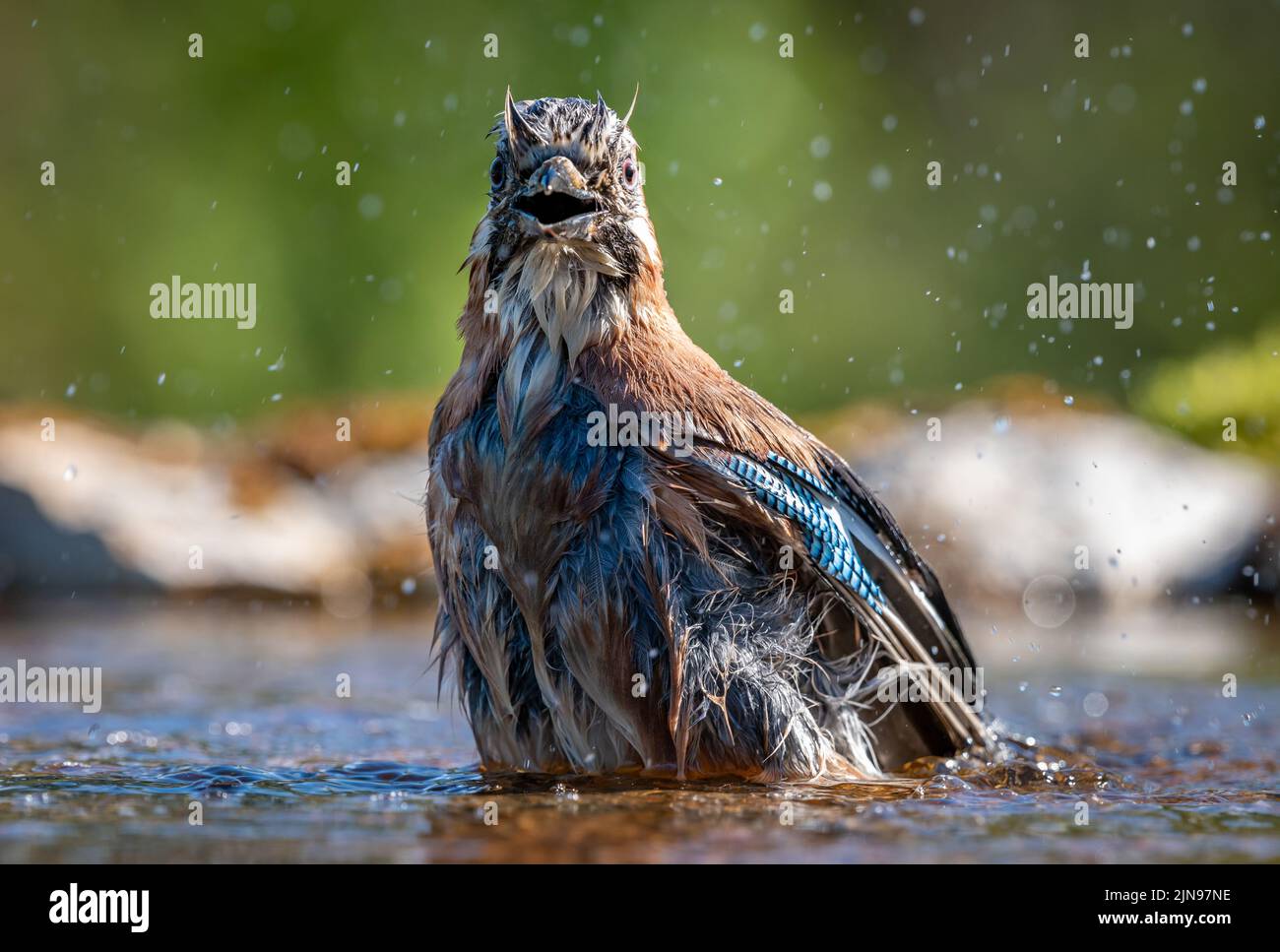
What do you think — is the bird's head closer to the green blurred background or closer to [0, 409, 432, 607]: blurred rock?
[0, 409, 432, 607]: blurred rock

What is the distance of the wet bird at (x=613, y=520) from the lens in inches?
171

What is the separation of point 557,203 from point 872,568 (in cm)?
144

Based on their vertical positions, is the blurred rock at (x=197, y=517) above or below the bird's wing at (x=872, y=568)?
above

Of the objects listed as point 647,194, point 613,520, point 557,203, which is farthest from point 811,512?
point 647,194

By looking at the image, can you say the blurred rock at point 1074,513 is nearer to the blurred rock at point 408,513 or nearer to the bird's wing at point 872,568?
the blurred rock at point 408,513

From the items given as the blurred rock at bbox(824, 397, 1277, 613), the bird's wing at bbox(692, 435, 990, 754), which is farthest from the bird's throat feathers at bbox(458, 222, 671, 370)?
the blurred rock at bbox(824, 397, 1277, 613)

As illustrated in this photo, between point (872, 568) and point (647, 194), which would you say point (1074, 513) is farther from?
point (647, 194)

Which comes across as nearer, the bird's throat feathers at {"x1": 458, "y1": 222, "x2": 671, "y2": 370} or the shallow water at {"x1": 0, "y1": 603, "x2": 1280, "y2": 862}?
the shallow water at {"x1": 0, "y1": 603, "x2": 1280, "y2": 862}

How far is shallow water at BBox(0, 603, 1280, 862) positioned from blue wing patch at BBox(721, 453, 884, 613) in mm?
618

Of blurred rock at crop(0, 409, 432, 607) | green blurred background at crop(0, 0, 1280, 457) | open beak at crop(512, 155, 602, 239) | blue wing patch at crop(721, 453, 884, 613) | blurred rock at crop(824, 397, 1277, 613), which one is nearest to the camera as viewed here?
open beak at crop(512, 155, 602, 239)

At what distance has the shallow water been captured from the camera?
11.1 ft

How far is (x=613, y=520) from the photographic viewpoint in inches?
171

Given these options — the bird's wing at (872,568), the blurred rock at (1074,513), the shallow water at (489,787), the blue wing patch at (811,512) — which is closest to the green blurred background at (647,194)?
the blurred rock at (1074,513)
